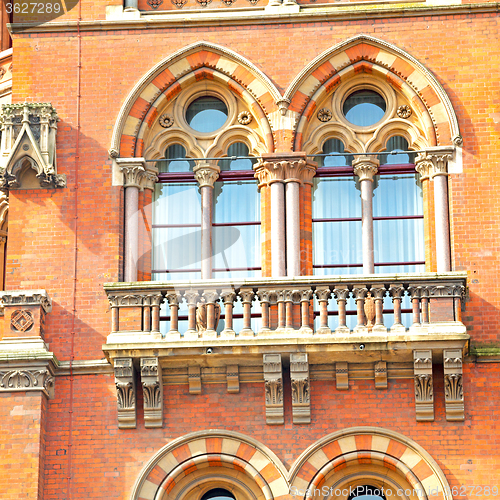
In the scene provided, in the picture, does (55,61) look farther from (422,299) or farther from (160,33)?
(422,299)

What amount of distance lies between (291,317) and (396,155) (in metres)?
3.76

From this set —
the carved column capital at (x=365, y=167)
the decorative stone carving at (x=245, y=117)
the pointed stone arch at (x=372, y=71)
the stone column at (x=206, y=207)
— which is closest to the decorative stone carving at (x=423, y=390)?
the carved column capital at (x=365, y=167)

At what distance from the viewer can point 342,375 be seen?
21.5 meters

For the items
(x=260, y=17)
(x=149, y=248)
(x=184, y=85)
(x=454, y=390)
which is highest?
(x=260, y=17)

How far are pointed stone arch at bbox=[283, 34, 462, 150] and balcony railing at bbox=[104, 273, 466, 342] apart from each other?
2880 mm

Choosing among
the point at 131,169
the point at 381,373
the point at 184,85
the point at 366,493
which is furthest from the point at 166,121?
the point at 366,493

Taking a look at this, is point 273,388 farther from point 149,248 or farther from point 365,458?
point 149,248

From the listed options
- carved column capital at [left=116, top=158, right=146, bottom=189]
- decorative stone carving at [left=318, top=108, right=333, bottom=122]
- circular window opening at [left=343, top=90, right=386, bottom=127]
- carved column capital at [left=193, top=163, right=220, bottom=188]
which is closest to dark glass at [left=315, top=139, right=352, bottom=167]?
decorative stone carving at [left=318, top=108, right=333, bottom=122]

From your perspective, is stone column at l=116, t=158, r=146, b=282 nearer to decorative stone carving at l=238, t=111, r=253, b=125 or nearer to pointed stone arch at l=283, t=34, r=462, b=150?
decorative stone carving at l=238, t=111, r=253, b=125

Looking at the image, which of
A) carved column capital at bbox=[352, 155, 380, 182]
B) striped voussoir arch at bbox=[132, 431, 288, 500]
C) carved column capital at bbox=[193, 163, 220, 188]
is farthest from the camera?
carved column capital at bbox=[193, 163, 220, 188]

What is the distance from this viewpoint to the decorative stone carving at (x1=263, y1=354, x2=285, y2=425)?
21.3 metres

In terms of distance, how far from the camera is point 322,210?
76.7 ft

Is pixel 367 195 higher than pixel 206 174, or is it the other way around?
pixel 206 174

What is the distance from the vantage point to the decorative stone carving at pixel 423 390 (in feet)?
69.8
